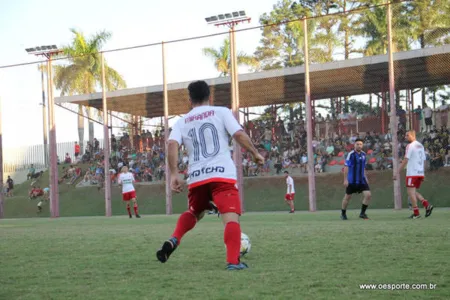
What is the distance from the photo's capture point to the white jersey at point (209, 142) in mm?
7379

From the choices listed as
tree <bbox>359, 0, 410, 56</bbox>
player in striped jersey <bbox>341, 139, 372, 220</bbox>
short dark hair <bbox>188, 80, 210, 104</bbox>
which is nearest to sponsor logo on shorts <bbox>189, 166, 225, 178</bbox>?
short dark hair <bbox>188, 80, 210, 104</bbox>

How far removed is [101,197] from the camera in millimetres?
41344

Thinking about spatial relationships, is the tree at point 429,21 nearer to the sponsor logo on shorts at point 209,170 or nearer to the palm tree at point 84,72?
the palm tree at point 84,72

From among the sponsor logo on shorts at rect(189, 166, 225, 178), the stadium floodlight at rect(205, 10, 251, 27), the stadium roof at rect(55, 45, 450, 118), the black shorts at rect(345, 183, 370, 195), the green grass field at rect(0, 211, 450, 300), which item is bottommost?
the green grass field at rect(0, 211, 450, 300)

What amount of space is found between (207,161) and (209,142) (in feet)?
0.71

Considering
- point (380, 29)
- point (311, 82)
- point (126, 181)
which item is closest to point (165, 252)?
point (126, 181)

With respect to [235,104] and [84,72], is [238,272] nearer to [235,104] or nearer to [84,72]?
[235,104]

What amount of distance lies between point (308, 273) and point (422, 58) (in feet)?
84.7

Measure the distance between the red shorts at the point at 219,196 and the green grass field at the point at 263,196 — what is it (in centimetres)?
2415

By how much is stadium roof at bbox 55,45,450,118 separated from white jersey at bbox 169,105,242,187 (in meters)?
24.3

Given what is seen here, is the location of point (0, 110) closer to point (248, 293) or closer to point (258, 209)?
point (258, 209)

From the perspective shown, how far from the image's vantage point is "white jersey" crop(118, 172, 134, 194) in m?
27.2

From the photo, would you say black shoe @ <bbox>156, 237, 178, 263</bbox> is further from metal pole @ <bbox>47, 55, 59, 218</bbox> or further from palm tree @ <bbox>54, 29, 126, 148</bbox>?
palm tree @ <bbox>54, 29, 126, 148</bbox>

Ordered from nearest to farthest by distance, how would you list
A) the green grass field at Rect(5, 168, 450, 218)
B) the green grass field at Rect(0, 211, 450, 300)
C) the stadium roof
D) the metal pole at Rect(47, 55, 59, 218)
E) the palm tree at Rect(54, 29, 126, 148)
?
the green grass field at Rect(0, 211, 450, 300) → the green grass field at Rect(5, 168, 450, 218) → the stadium roof → the metal pole at Rect(47, 55, 59, 218) → the palm tree at Rect(54, 29, 126, 148)
